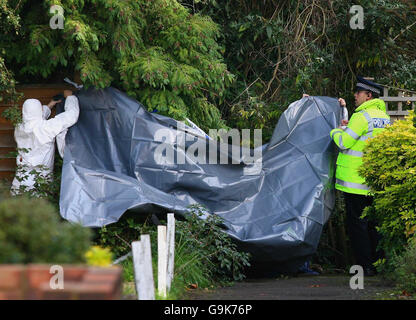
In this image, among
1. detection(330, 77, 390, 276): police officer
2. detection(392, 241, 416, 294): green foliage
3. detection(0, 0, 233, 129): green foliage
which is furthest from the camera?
detection(330, 77, 390, 276): police officer

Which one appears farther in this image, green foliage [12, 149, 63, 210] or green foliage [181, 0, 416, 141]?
green foliage [181, 0, 416, 141]

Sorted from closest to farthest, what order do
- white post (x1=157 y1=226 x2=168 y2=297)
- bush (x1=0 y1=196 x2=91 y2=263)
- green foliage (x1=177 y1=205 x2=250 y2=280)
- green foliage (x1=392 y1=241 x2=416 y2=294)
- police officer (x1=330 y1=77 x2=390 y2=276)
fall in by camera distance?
Result: 1. bush (x1=0 y1=196 x2=91 y2=263)
2. white post (x1=157 y1=226 x2=168 y2=297)
3. green foliage (x1=392 y1=241 x2=416 y2=294)
4. green foliage (x1=177 y1=205 x2=250 y2=280)
5. police officer (x1=330 y1=77 x2=390 y2=276)

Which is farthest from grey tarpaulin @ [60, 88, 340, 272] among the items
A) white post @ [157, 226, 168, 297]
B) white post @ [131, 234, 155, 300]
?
white post @ [131, 234, 155, 300]

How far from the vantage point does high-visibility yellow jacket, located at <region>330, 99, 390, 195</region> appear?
7.62 metres

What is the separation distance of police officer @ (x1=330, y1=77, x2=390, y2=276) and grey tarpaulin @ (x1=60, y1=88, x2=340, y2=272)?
0.21 m

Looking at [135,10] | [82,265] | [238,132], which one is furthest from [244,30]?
[82,265]

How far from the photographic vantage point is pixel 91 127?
305 inches

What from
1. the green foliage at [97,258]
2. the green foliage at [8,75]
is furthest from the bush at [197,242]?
the green foliage at [97,258]

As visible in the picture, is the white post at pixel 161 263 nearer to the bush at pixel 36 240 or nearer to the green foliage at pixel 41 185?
the bush at pixel 36 240

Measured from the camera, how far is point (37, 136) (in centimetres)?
754

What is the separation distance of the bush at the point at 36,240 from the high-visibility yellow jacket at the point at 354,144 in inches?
181

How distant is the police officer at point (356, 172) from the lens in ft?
25.0

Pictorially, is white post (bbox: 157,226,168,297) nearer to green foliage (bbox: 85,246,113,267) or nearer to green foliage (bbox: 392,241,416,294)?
green foliage (bbox: 85,246,113,267)
